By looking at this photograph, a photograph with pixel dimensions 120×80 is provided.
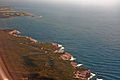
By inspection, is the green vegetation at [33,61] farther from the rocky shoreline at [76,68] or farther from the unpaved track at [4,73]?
the rocky shoreline at [76,68]

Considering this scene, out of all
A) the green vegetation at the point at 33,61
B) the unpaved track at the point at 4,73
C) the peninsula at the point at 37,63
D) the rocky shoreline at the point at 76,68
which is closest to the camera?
the unpaved track at the point at 4,73

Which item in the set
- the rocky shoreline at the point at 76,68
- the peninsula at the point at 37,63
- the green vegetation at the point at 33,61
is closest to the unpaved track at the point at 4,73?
the peninsula at the point at 37,63

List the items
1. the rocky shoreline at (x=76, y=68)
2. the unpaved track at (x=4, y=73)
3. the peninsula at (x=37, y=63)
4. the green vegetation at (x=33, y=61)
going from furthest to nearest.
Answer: the rocky shoreline at (x=76, y=68) → the green vegetation at (x=33, y=61) → the peninsula at (x=37, y=63) → the unpaved track at (x=4, y=73)

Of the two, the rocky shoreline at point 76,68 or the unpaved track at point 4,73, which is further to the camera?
the rocky shoreline at point 76,68

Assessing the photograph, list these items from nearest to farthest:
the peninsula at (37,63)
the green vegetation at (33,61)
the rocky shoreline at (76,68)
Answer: the peninsula at (37,63)
the green vegetation at (33,61)
the rocky shoreline at (76,68)

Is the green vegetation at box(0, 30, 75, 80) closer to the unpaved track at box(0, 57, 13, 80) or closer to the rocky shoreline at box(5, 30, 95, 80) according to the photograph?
the unpaved track at box(0, 57, 13, 80)

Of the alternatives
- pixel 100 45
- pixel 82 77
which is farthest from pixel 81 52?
pixel 82 77

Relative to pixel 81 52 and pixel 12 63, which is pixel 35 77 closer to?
pixel 12 63

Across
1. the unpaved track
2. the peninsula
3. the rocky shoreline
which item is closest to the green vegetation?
the peninsula
